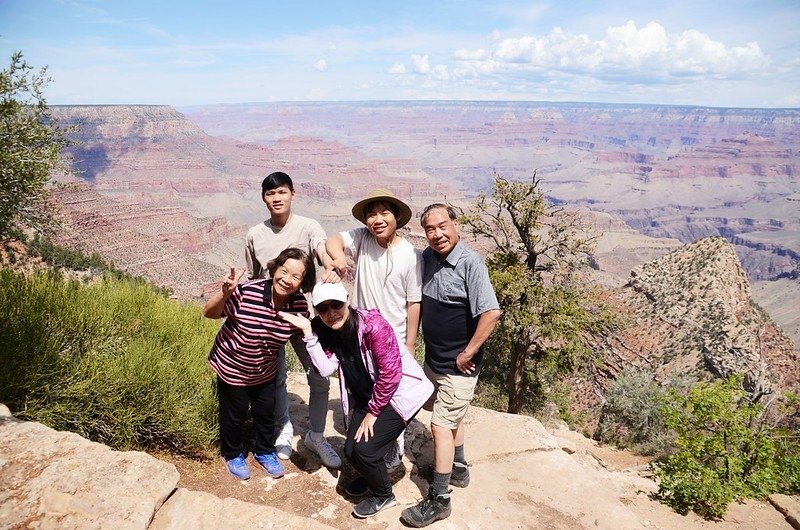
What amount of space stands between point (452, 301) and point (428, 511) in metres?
1.57

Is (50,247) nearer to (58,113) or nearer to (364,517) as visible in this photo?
(364,517)

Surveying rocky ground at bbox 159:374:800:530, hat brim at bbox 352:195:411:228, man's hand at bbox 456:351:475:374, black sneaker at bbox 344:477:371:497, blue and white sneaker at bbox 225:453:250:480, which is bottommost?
rocky ground at bbox 159:374:800:530

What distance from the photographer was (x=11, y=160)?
6.08 metres

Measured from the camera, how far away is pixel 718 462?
20.0 feet

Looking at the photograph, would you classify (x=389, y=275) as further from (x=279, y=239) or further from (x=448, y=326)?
(x=279, y=239)

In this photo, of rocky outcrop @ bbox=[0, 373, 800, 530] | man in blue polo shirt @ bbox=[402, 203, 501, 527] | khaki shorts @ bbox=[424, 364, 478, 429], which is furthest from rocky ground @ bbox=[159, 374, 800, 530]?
khaki shorts @ bbox=[424, 364, 478, 429]

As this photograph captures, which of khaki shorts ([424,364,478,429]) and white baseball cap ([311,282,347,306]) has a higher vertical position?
white baseball cap ([311,282,347,306])

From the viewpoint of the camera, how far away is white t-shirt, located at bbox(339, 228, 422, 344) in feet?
11.9

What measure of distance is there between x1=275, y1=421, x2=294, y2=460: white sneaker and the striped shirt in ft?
2.82

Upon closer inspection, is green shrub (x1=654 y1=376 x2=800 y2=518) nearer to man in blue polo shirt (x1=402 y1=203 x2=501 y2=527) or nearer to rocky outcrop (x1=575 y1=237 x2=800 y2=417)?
man in blue polo shirt (x1=402 y1=203 x2=501 y2=527)

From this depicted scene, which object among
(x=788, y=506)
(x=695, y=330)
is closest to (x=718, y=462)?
(x=788, y=506)

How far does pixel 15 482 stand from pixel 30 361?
1.37 meters

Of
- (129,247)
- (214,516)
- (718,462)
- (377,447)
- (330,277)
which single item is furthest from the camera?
(129,247)

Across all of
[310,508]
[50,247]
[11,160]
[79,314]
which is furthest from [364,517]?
[50,247]
